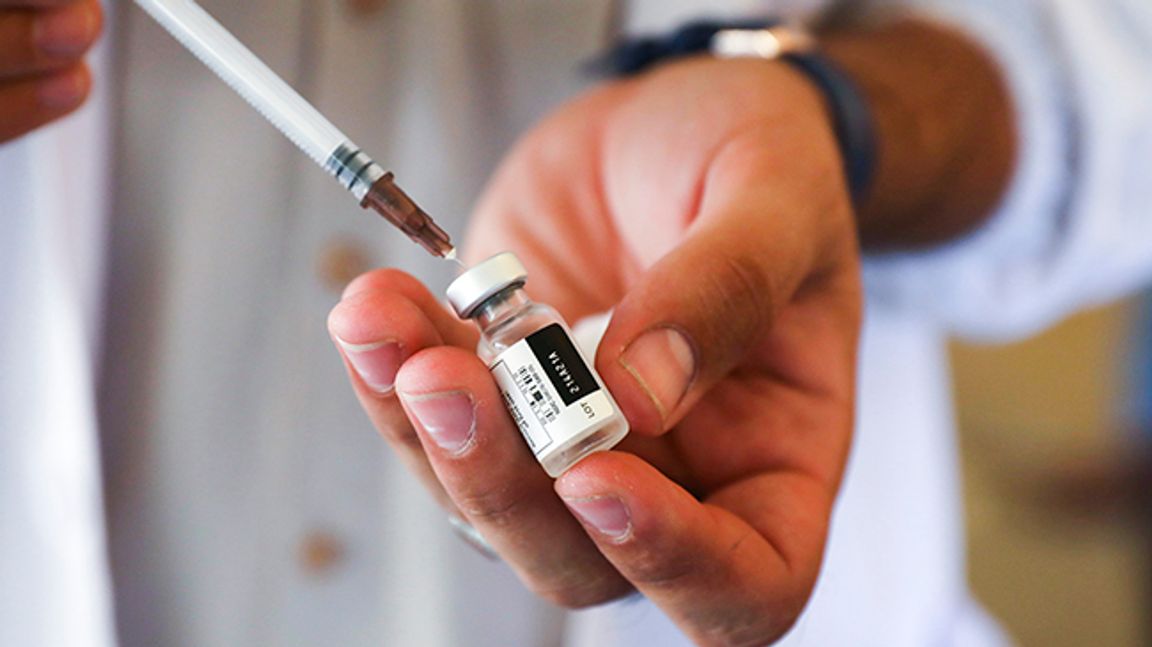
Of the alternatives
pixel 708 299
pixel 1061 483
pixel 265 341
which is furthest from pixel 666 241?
pixel 1061 483

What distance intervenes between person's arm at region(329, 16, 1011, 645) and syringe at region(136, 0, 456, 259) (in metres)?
0.06

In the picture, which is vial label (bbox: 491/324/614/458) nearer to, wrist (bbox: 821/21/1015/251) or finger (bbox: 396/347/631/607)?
finger (bbox: 396/347/631/607)

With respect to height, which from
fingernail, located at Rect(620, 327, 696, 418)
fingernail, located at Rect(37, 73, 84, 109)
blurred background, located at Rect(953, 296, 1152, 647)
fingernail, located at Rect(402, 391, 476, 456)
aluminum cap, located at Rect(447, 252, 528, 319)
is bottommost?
blurred background, located at Rect(953, 296, 1152, 647)

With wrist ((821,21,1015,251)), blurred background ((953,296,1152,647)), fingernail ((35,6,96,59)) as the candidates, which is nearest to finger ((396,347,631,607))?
fingernail ((35,6,96,59))

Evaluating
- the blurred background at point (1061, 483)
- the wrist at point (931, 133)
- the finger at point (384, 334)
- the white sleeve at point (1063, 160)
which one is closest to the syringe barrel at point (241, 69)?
the finger at point (384, 334)

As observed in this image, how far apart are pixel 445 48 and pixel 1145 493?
1498mm

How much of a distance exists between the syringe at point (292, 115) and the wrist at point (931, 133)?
402mm

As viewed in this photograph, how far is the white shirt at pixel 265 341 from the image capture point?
0.52m

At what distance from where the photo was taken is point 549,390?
1.21 ft

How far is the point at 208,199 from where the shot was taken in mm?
608

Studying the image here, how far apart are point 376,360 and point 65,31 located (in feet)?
0.89

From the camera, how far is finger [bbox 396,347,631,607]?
0.35m

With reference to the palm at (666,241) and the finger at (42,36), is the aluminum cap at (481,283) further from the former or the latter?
the finger at (42,36)

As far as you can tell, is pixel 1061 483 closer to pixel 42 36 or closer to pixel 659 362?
pixel 659 362
